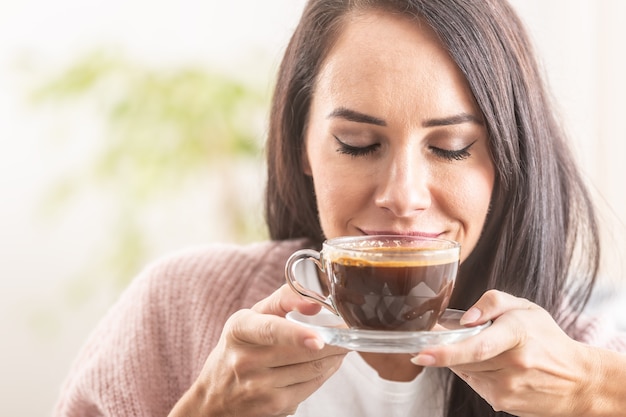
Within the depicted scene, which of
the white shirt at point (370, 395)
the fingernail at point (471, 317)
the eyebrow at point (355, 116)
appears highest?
the eyebrow at point (355, 116)

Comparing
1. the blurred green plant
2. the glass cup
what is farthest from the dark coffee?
the blurred green plant

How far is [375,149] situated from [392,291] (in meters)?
0.40

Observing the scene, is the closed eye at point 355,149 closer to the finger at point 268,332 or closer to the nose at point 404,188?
the nose at point 404,188

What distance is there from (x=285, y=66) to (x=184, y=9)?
175 cm

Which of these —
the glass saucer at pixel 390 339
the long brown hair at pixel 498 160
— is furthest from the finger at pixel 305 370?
the long brown hair at pixel 498 160

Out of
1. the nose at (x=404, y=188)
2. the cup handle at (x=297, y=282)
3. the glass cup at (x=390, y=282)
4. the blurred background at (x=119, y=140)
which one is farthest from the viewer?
the blurred background at (x=119, y=140)

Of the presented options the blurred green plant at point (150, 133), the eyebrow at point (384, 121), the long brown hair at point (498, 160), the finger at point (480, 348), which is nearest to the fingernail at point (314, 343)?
the finger at point (480, 348)

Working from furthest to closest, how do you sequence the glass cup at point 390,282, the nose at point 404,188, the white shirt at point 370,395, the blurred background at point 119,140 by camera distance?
the blurred background at point 119,140 → the white shirt at point 370,395 → the nose at point 404,188 → the glass cup at point 390,282

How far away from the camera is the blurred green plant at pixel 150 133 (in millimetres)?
3256

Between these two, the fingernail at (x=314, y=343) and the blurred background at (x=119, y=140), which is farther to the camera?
the blurred background at (x=119, y=140)

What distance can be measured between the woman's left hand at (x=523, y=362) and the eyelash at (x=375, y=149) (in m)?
0.34

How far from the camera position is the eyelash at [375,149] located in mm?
1550

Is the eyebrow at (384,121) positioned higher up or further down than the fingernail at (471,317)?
higher up

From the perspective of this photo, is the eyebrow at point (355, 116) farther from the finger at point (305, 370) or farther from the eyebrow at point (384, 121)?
the finger at point (305, 370)
